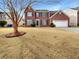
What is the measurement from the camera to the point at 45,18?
62188 mm

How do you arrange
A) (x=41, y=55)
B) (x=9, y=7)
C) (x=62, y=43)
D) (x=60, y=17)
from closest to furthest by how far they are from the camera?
(x=41, y=55)
(x=62, y=43)
(x=9, y=7)
(x=60, y=17)

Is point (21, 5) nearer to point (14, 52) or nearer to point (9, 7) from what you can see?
point (9, 7)

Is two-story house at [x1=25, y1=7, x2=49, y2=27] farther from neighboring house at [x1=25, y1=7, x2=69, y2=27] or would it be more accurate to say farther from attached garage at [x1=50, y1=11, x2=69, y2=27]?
attached garage at [x1=50, y1=11, x2=69, y2=27]

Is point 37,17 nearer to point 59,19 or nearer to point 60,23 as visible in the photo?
point 59,19

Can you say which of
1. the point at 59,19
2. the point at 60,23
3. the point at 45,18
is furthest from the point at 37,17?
the point at 60,23

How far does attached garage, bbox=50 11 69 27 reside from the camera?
59.8 m

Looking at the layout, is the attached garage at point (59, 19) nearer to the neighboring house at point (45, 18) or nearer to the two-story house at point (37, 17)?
the neighboring house at point (45, 18)

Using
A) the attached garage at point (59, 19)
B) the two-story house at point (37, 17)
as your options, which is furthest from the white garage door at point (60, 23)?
the two-story house at point (37, 17)

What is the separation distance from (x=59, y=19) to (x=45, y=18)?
15.0ft

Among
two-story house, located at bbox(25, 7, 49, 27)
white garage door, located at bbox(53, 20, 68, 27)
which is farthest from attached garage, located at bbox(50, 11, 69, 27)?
two-story house, located at bbox(25, 7, 49, 27)

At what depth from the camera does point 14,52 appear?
774 inches

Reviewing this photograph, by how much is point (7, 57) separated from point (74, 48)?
6.55 metres

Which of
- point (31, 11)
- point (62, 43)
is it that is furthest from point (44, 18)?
point (62, 43)

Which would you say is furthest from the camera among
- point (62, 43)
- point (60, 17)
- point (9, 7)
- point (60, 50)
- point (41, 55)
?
point (60, 17)
